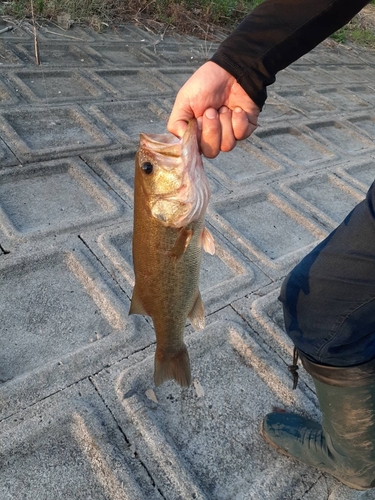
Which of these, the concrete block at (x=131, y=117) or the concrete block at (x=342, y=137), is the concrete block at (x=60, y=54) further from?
the concrete block at (x=342, y=137)

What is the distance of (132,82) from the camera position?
222 inches

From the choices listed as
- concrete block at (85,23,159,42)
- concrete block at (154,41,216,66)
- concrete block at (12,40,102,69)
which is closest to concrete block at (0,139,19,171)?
concrete block at (12,40,102,69)

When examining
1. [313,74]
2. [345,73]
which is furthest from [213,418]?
[345,73]

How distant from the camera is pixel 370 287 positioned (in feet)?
5.57

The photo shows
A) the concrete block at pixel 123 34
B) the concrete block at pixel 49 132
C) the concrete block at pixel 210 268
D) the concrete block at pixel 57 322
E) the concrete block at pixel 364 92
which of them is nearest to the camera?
the concrete block at pixel 57 322

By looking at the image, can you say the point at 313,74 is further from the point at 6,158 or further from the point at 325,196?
the point at 6,158

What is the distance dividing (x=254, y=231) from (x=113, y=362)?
1751 millimetres

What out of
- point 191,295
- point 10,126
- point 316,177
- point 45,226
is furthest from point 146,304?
point 316,177

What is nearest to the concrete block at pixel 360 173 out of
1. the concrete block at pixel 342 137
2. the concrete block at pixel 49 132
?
the concrete block at pixel 342 137

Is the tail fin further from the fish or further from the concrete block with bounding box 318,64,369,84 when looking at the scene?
the concrete block with bounding box 318,64,369,84

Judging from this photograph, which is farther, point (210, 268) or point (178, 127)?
point (210, 268)

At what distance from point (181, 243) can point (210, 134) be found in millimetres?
426

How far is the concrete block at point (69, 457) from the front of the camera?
1.99 m

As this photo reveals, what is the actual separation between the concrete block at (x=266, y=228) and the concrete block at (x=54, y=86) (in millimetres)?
2129
